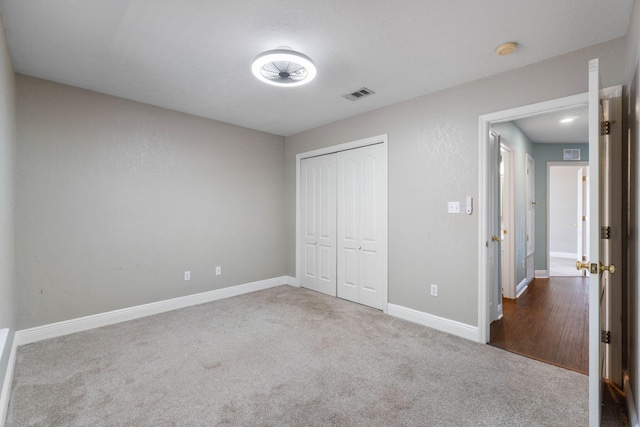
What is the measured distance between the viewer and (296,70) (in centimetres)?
241

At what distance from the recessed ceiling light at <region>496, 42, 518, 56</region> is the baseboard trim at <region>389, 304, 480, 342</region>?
2.39m

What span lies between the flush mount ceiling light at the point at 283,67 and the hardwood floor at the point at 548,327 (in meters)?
2.97

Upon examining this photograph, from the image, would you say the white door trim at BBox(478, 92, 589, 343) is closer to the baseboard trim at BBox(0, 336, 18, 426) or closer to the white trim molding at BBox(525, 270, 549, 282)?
the baseboard trim at BBox(0, 336, 18, 426)

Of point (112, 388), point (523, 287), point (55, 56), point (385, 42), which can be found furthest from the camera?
point (523, 287)

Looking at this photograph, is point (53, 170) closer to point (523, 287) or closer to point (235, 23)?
point (235, 23)

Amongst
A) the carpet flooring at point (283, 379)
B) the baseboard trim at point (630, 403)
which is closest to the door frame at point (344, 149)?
the carpet flooring at point (283, 379)

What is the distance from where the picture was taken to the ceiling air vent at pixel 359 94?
3.05 meters

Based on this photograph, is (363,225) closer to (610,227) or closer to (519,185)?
(610,227)

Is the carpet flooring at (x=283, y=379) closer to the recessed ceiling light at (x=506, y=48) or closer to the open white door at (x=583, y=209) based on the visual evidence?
the recessed ceiling light at (x=506, y=48)

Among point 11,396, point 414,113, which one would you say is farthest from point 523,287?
point 11,396

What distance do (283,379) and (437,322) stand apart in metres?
1.75

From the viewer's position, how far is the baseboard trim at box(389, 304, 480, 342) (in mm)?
2801

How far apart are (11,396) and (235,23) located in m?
2.89

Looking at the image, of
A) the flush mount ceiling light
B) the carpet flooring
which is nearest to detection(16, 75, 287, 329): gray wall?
the carpet flooring
